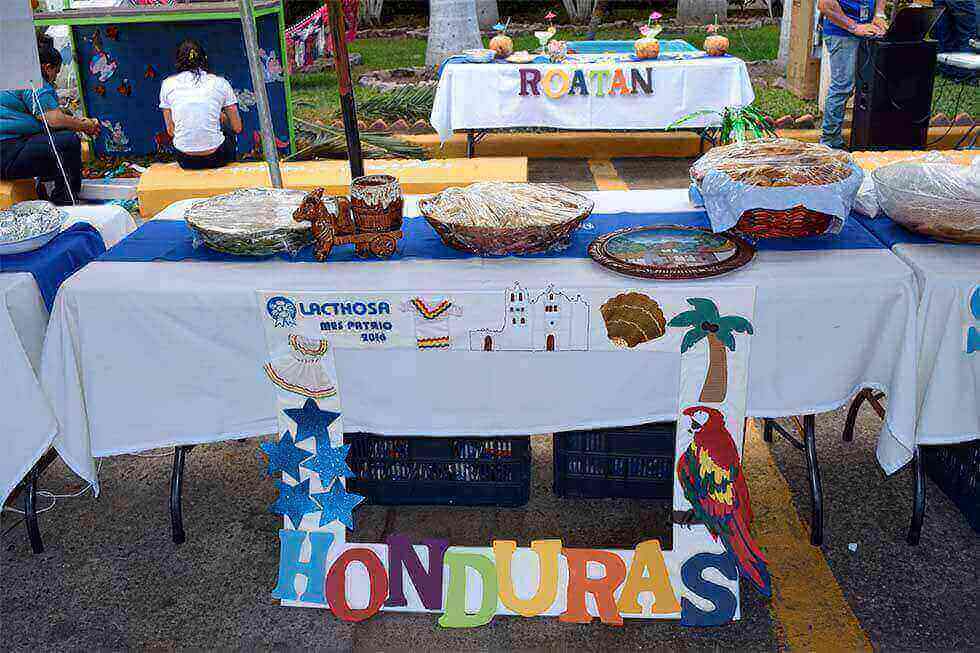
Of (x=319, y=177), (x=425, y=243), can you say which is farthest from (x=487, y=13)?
(x=425, y=243)

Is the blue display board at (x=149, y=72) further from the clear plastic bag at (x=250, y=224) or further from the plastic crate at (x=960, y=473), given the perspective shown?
the plastic crate at (x=960, y=473)

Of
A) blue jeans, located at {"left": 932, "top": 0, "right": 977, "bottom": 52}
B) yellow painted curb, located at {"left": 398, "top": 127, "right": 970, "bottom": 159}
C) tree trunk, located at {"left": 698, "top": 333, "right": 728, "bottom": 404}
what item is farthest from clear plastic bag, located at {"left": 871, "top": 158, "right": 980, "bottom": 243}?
blue jeans, located at {"left": 932, "top": 0, "right": 977, "bottom": 52}

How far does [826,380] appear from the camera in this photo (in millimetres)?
2457

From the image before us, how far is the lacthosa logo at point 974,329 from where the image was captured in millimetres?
2375

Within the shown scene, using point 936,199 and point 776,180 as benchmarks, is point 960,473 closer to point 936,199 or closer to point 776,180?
point 936,199

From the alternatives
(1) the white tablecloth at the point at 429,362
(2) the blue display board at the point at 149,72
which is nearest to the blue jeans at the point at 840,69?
(2) the blue display board at the point at 149,72

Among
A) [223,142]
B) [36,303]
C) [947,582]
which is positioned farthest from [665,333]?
[223,142]

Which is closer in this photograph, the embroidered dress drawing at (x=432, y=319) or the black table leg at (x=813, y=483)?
the embroidered dress drawing at (x=432, y=319)

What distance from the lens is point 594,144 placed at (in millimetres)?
7887

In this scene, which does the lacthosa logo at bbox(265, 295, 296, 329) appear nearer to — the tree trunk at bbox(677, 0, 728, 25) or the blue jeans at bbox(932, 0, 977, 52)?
the blue jeans at bbox(932, 0, 977, 52)

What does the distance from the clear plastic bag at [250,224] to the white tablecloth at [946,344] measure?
5.71 ft

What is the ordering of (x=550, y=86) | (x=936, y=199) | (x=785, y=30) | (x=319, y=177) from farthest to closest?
1. (x=785, y=30)
2. (x=550, y=86)
3. (x=319, y=177)
4. (x=936, y=199)

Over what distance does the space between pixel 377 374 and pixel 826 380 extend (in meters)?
1.23

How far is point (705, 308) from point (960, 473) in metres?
1.22
